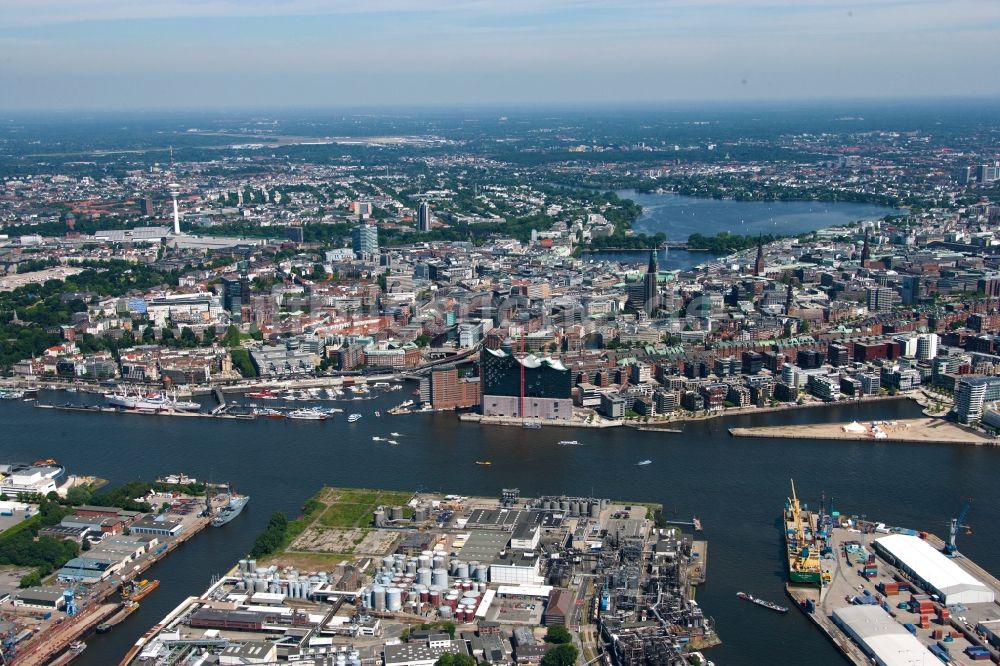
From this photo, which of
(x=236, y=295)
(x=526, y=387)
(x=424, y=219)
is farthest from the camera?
(x=424, y=219)

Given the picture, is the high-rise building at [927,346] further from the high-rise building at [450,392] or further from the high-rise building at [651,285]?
the high-rise building at [450,392]

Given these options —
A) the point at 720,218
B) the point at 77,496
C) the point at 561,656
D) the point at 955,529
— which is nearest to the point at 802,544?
the point at 955,529

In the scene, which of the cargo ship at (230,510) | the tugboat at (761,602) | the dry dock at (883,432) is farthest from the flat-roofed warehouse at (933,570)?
the cargo ship at (230,510)

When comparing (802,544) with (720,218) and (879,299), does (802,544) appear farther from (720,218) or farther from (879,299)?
(720,218)

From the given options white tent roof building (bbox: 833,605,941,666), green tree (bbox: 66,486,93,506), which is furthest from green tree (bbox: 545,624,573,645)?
green tree (bbox: 66,486,93,506)

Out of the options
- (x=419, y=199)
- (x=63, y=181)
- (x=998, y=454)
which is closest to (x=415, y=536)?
(x=998, y=454)

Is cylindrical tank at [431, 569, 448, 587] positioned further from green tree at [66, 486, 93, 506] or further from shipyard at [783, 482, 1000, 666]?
green tree at [66, 486, 93, 506]

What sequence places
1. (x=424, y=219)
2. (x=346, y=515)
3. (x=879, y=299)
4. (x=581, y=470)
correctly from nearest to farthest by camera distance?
(x=346, y=515)
(x=581, y=470)
(x=879, y=299)
(x=424, y=219)
